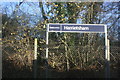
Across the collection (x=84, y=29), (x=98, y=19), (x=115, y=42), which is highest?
(x=98, y=19)

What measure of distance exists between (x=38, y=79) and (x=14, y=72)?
4.07ft

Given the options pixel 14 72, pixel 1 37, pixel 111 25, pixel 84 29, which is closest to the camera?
pixel 84 29

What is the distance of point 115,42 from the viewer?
8.82 metres

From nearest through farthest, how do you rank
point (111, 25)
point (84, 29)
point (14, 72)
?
point (84, 29), point (14, 72), point (111, 25)

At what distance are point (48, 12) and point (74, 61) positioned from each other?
2.81 metres

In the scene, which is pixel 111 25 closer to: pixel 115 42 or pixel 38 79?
pixel 115 42

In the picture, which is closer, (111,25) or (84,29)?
(84,29)

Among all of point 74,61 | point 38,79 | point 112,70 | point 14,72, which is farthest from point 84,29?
point 14,72

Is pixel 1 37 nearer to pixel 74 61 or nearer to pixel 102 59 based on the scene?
pixel 74 61

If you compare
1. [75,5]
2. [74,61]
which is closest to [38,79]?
[74,61]

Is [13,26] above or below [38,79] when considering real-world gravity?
above

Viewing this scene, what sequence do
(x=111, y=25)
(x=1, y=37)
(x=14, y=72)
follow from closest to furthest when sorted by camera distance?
(x=14, y=72), (x=1, y=37), (x=111, y=25)

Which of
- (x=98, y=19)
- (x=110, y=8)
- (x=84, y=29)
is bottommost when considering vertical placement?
(x=84, y=29)

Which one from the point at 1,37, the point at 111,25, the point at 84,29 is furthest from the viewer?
the point at 111,25
